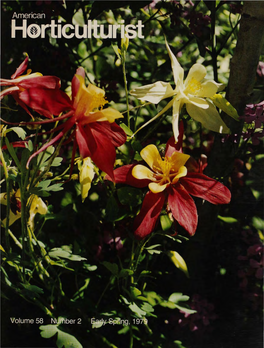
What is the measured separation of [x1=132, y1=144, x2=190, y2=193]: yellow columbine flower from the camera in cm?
65

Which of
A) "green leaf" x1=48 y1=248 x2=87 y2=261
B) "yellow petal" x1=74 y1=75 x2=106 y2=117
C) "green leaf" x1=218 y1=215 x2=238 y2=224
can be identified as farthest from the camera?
"green leaf" x1=218 y1=215 x2=238 y2=224

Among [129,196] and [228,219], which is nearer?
[129,196]

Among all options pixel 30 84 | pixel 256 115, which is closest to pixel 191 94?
pixel 256 115

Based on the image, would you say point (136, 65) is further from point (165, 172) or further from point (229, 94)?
point (165, 172)

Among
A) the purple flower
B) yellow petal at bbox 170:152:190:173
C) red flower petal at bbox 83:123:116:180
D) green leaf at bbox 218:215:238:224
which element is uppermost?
the purple flower

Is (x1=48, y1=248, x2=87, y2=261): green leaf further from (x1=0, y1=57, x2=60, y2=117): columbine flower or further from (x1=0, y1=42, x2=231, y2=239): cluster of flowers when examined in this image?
(x1=0, y1=57, x2=60, y2=117): columbine flower

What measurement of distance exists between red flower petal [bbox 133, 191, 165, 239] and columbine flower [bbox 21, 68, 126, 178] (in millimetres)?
73

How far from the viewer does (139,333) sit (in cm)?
81

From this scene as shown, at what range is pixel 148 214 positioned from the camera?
633 millimetres

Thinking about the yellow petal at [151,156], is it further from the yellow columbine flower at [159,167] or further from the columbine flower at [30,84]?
the columbine flower at [30,84]

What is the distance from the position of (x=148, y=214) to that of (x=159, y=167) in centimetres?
9

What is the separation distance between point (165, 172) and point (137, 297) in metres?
0.21

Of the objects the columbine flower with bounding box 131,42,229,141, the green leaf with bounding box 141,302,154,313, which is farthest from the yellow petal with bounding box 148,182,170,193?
the green leaf with bounding box 141,302,154,313

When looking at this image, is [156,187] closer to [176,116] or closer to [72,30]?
[176,116]
